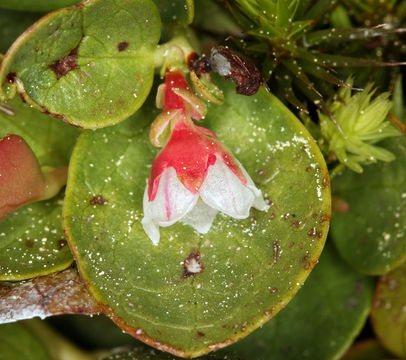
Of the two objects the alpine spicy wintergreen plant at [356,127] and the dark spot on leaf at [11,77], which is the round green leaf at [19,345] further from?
the alpine spicy wintergreen plant at [356,127]

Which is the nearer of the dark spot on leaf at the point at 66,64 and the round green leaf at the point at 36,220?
the dark spot on leaf at the point at 66,64

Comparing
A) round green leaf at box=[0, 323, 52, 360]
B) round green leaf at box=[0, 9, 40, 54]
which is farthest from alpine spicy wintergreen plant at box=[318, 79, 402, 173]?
round green leaf at box=[0, 323, 52, 360]

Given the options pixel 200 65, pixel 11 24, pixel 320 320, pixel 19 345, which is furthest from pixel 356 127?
pixel 19 345

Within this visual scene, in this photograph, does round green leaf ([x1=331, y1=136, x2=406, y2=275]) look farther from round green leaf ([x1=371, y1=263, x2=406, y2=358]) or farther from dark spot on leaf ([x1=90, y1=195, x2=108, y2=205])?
dark spot on leaf ([x1=90, y1=195, x2=108, y2=205])

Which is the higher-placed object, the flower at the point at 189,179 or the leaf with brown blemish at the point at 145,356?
the flower at the point at 189,179

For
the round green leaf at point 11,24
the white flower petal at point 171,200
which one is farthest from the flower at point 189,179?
the round green leaf at point 11,24

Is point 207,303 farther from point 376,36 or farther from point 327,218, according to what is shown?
point 376,36

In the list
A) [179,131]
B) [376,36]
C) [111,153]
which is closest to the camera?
[179,131]

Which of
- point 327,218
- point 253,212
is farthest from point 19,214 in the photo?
point 327,218
